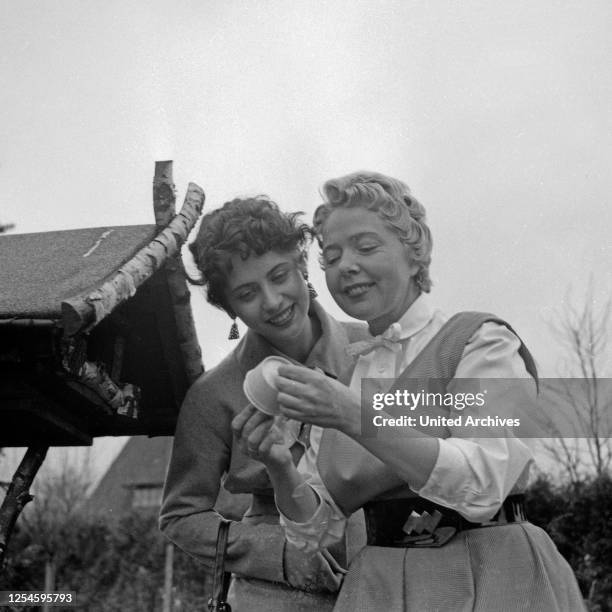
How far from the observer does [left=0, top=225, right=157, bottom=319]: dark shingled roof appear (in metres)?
2.99

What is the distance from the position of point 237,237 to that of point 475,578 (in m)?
1.60

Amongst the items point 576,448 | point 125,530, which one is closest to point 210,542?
point 576,448

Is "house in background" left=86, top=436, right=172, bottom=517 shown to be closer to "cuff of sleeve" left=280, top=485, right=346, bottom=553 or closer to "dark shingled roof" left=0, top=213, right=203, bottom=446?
"dark shingled roof" left=0, top=213, right=203, bottom=446

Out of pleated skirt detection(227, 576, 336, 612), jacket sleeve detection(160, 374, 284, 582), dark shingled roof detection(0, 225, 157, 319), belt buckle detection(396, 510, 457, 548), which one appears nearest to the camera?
belt buckle detection(396, 510, 457, 548)

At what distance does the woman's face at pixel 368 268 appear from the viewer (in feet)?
7.97

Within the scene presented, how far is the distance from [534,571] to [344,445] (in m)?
0.61

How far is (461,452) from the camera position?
6.54ft

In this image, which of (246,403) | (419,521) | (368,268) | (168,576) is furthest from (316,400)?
(168,576)

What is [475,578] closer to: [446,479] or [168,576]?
[446,479]

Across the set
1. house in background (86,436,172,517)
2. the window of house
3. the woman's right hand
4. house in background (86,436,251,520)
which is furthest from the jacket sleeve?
the window of house

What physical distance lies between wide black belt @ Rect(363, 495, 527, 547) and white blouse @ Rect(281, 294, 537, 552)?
0.26ft

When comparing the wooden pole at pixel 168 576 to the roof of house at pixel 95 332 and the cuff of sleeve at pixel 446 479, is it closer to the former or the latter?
the roof of house at pixel 95 332

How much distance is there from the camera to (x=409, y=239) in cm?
250

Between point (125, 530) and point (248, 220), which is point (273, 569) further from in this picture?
point (125, 530)
